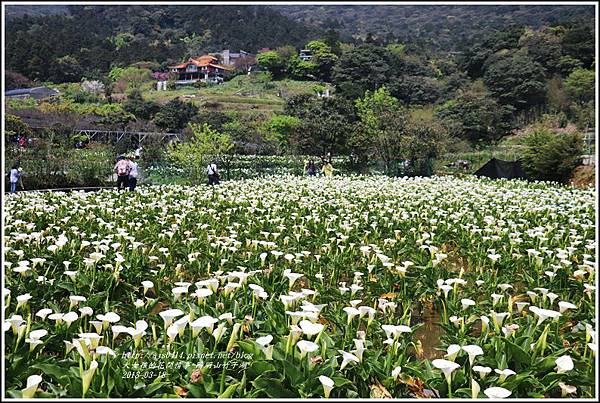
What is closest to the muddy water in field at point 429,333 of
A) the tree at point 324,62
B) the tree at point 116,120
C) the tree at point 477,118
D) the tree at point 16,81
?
the tree at point 477,118

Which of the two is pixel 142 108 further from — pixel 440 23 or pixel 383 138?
pixel 440 23

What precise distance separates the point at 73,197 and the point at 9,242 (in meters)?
5.00

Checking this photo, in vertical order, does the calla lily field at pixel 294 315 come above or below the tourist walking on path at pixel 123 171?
above

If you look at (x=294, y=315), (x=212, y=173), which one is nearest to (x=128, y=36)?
(x=212, y=173)

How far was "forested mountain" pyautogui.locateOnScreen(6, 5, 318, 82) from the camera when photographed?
87.1 meters

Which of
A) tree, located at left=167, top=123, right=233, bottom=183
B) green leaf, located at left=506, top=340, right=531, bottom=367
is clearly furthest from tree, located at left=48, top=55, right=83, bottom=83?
green leaf, located at left=506, top=340, right=531, bottom=367

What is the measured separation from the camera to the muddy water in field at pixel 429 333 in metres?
3.49

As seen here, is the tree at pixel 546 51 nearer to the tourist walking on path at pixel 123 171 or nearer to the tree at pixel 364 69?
the tree at pixel 364 69

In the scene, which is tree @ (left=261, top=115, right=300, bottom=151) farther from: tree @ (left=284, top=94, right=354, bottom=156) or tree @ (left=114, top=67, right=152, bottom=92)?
tree @ (left=114, top=67, right=152, bottom=92)

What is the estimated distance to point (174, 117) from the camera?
187ft

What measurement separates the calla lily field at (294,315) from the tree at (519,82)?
55380mm

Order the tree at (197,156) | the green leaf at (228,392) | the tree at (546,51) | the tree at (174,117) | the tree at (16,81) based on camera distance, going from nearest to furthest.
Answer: the green leaf at (228,392), the tree at (197,156), the tree at (174,117), the tree at (546,51), the tree at (16,81)

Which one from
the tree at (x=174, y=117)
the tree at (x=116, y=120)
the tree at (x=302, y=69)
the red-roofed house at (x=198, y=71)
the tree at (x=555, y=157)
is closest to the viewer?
the tree at (x=555, y=157)

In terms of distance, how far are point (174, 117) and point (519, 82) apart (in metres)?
41.0
